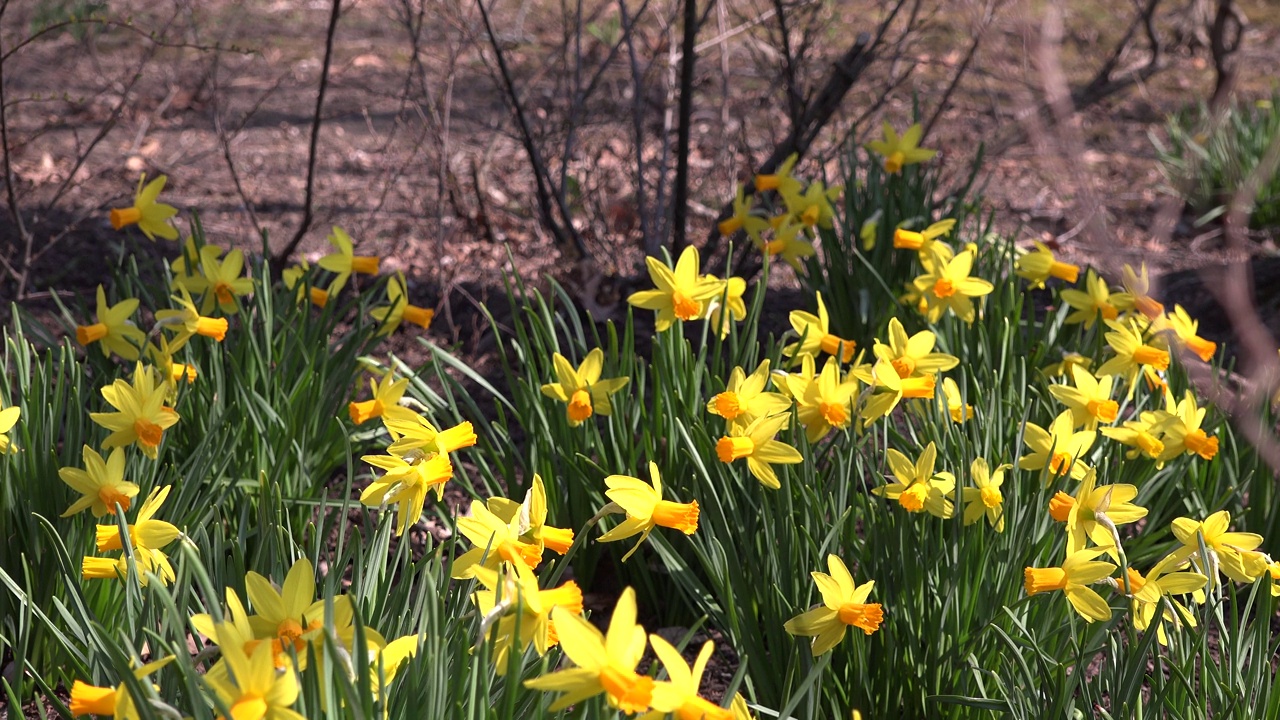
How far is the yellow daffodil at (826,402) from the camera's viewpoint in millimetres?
1895

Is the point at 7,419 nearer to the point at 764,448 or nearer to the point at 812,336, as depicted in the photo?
the point at 764,448

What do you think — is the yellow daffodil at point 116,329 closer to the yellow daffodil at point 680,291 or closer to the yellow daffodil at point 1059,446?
the yellow daffodil at point 680,291

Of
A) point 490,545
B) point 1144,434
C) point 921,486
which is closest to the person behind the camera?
point 490,545

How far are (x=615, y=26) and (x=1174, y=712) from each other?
4.86 m

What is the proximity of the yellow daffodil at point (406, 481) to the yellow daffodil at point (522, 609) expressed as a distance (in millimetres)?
251

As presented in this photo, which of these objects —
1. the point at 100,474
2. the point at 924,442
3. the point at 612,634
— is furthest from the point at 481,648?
the point at 924,442

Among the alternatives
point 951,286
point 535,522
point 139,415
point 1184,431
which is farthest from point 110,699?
point 951,286

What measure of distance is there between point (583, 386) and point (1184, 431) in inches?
43.7

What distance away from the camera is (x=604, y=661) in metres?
1.11

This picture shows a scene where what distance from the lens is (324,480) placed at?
2553 mm

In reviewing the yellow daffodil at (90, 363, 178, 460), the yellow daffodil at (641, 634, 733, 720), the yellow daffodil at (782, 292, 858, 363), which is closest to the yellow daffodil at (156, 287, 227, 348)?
→ the yellow daffodil at (90, 363, 178, 460)

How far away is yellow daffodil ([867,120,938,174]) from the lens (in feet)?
10.1

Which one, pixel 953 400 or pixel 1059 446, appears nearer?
pixel 1059 446

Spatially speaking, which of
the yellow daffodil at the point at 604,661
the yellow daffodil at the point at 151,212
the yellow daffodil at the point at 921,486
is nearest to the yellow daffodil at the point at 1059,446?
the yellow daffodil at the point at 921,486
